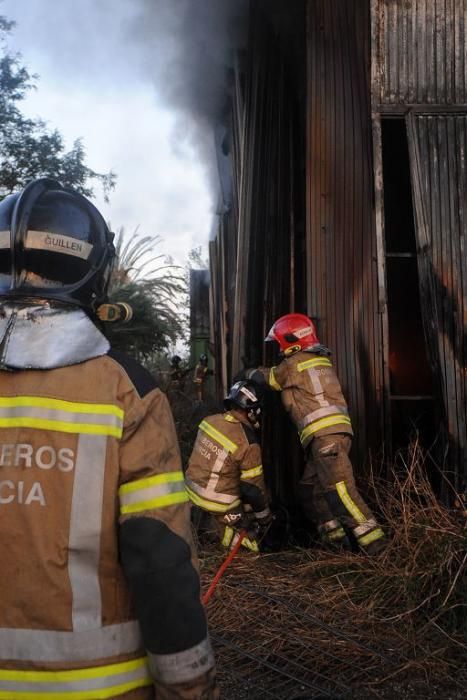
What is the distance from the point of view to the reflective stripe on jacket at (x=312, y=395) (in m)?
5.23

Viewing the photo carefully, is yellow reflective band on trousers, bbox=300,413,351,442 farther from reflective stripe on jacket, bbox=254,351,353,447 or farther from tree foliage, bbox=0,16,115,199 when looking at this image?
tree foliage, bbox=0,16,115,199

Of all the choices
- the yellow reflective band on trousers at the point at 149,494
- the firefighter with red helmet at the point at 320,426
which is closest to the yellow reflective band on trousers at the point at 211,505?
the firefighter with red helmet at the point at 320,426

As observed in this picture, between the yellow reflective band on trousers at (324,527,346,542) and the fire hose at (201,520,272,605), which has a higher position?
the yellow reflective band on trousers at (324,527,346,542)

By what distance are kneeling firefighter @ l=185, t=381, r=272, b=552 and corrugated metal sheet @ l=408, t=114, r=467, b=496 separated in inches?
62.2

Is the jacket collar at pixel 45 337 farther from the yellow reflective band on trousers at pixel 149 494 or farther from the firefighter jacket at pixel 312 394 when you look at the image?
the firefighter jacket at pixel 312 394

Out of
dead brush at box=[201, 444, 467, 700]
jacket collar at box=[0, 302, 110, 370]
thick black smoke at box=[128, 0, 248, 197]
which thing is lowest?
dead brush at box=[201, 444, 467, 700]

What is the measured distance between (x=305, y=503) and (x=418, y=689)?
244 cm

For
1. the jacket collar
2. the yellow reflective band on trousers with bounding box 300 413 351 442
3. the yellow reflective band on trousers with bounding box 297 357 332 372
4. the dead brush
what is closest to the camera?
the jacket collar

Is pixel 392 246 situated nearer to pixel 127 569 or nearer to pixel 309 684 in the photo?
pixel 309 684

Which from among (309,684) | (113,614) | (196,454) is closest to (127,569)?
(113,614)

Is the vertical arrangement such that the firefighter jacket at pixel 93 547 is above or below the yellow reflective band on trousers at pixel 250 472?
above

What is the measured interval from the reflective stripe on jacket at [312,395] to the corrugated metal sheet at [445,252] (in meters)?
0.91

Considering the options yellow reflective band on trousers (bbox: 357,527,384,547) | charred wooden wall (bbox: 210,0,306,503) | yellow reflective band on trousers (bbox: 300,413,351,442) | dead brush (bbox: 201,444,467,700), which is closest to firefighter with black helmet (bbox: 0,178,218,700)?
dead brush (bbox: 201,444,467,700)

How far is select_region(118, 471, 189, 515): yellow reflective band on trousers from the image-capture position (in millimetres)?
1449
